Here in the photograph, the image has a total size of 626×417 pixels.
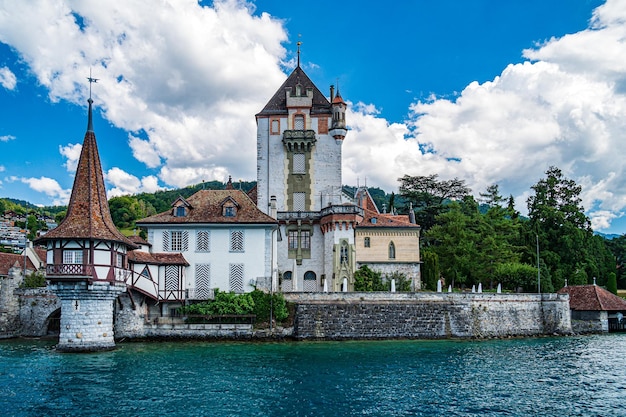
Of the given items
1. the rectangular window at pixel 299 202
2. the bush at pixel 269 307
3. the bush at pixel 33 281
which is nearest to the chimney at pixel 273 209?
the rectangular window at pixel 299 202

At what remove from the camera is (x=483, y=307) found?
1704 inches

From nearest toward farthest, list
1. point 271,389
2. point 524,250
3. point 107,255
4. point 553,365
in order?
point 271,389 < point 553,365 < point 107,255 < point 524,250

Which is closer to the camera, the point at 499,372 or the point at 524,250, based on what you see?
the point at 499,372

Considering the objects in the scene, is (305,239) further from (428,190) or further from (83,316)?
(428,190)

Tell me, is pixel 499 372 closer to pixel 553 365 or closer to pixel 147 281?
pixel 553 365

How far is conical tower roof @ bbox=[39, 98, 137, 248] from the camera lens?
33500 mm

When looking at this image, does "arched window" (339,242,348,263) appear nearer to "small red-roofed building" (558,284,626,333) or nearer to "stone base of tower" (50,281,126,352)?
"small red-roofed building" (558,284,626,333)

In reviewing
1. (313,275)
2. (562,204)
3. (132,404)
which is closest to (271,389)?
(132,404)

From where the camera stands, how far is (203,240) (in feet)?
141

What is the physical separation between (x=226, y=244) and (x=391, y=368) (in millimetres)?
18347

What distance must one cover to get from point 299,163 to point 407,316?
18.6 metres

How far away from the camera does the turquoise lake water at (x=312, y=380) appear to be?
2138 cm

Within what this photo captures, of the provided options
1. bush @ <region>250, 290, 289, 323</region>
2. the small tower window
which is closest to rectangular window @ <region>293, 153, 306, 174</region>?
the small tower window

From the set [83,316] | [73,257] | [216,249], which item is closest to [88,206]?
[73,257]
